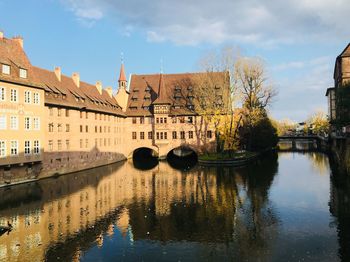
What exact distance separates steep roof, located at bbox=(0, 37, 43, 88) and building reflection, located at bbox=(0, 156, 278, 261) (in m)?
11.8

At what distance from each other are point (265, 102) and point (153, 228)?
Result: 44989 millimetres

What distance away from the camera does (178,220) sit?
2241cm

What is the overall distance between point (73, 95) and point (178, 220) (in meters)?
34.6

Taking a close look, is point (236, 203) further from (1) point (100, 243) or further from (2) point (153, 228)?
(1) point (100, 243)

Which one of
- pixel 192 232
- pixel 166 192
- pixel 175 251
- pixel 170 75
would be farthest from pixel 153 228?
pixel 170 75

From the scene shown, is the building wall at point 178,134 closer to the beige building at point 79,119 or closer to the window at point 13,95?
the beige building at point 79,119

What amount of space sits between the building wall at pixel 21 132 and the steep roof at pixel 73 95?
3431 mm

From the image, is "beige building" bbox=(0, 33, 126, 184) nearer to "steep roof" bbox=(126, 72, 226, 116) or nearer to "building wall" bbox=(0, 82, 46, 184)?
"building wall" bbox=(0, 82, 46, 184)

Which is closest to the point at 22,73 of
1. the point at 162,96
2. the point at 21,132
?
the point at 21,132

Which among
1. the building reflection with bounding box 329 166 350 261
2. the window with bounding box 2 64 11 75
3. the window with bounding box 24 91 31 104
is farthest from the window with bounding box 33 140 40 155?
the building reflection with bounding box 329 166 350 261

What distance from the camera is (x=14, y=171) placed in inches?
1414

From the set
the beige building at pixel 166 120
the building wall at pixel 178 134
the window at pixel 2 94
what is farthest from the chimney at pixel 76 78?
the window at pixel 2 94

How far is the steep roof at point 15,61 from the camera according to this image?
3538 centimetres

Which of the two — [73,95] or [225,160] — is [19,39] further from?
[225,160]
